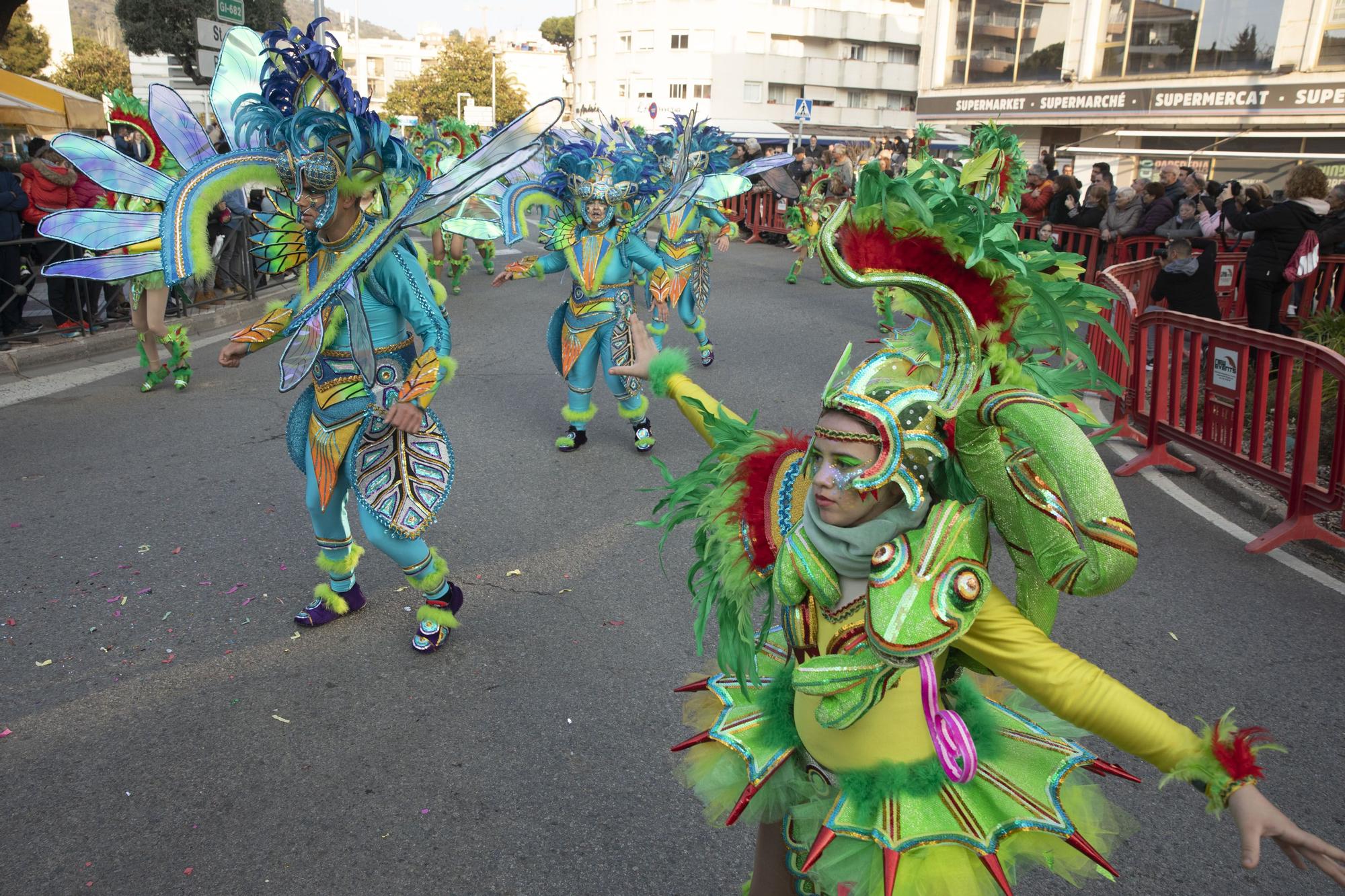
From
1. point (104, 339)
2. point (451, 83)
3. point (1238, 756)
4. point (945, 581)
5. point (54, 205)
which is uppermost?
point (451, 83)

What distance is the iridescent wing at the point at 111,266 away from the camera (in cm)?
351

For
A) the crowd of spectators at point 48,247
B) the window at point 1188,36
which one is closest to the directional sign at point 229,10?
the crowd of spectators at point 48,247

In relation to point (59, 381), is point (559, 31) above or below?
above

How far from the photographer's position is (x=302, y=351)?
378cm

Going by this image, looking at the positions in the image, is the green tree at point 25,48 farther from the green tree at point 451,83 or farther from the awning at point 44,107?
the awning at point 44,107

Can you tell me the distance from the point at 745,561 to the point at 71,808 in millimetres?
2564

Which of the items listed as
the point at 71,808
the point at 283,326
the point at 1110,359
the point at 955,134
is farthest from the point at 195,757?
the point at 955,134

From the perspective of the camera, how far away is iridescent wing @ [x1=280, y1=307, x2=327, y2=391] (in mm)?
3713

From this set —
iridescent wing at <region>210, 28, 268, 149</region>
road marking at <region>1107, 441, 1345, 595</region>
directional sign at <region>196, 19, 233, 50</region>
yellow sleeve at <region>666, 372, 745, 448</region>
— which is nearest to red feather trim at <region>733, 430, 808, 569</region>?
yellow sleeve at <region>666, 372, 745, 448</region>

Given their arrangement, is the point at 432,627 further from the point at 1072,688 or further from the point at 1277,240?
the point at 1277,240

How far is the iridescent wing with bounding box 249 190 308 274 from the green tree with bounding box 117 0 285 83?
1397 inches

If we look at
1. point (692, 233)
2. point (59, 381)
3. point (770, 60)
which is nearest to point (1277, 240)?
point (692, 233)

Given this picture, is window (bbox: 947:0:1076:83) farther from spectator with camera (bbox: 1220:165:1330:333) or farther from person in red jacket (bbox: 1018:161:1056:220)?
spectator with camera (bbox: 1220:165:1330:333)

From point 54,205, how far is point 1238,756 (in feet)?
39.6
